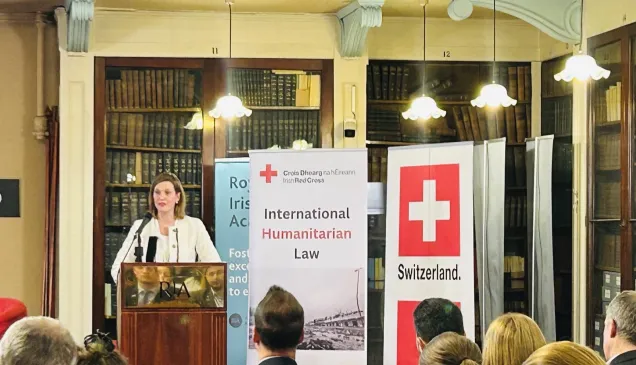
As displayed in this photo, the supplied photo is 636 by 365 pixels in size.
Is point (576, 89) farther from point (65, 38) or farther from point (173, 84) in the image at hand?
point (65, 38)

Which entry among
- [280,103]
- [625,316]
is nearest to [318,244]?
[280,103]

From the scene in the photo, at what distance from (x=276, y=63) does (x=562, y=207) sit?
2403 millimetres

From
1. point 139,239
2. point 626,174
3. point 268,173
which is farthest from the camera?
point 139,239

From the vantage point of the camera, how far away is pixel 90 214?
7.17 meters

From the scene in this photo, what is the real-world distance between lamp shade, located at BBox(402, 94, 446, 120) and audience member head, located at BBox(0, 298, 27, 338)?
3.23m

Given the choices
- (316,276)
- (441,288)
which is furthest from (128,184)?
(441,288)

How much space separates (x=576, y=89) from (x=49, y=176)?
3.92 metres

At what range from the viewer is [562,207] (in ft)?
23.2

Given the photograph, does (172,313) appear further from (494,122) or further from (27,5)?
(494,122)

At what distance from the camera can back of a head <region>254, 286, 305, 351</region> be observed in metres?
3.27

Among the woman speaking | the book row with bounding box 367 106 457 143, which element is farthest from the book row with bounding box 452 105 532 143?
the woman speaking

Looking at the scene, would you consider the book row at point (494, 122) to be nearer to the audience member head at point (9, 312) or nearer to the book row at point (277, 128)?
the book row at point (277, 128)

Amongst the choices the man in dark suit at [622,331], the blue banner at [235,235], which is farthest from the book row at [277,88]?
the man in dark suit at [622,331]

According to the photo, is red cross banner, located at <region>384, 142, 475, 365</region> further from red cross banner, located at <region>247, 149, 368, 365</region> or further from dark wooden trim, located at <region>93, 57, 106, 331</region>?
dark wooden trim, located at <region>93, 57, 106, 331</region>
